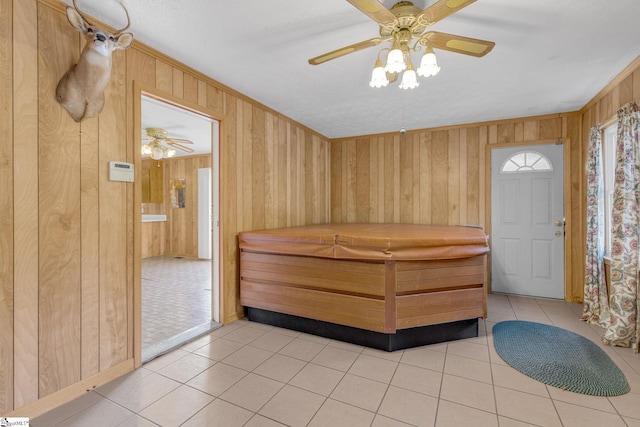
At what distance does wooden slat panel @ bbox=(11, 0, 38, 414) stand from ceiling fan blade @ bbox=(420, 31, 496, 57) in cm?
235

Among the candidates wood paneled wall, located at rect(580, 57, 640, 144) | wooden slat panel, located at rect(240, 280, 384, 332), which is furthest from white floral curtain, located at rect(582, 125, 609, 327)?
wooden slat panel, located at rect(240, 280, 384, 332)

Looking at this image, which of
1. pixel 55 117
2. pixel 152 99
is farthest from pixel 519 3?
pixel 55 117

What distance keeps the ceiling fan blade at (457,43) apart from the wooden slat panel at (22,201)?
2.35m

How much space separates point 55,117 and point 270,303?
2.23 metres

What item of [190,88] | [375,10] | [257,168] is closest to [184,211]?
[257,168]

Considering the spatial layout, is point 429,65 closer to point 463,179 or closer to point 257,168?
point 257,168

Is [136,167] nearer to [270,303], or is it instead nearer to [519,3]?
[270,303]

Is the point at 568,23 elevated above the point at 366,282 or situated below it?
above

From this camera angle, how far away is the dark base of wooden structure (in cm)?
249

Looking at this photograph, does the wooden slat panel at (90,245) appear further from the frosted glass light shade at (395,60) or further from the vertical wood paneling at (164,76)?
the frosted glass light shade at (395,60)

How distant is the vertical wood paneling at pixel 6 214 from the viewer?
155 cm

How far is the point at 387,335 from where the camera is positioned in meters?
2.47

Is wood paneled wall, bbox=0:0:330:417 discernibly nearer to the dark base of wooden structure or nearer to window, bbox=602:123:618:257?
the dark base of wooden structure

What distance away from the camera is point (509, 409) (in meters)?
1.74
